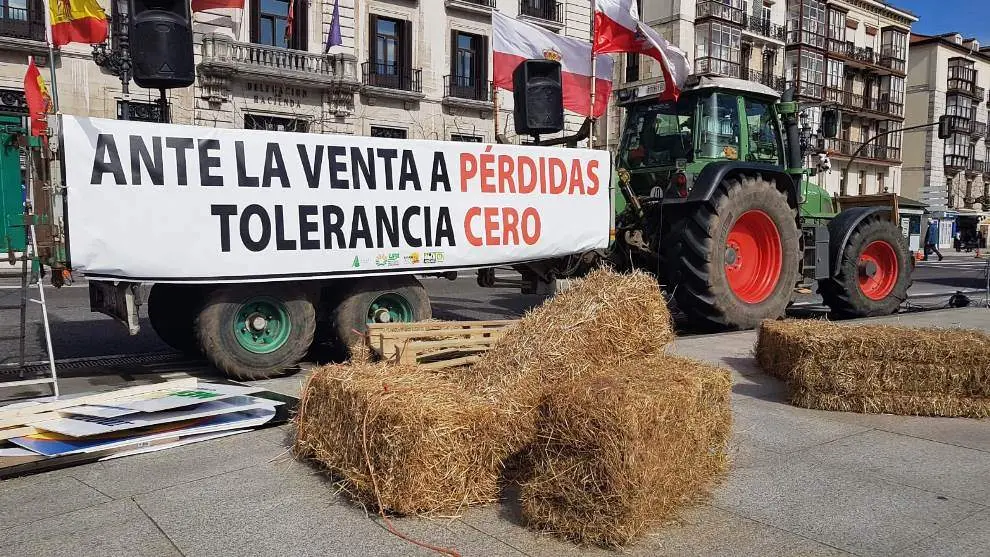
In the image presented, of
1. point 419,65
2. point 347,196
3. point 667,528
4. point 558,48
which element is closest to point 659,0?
point 419,65

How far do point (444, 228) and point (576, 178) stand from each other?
1717mm

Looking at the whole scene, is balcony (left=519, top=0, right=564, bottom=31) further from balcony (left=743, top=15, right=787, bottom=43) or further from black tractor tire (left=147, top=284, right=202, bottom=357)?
black tractor tire (left=147, top=284, right=202, bottom=357)

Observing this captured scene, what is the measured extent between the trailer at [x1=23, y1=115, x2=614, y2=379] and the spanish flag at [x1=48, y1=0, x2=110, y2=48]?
8.76 feet

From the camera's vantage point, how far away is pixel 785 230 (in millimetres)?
9008

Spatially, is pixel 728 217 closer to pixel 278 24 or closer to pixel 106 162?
pixel 106 162

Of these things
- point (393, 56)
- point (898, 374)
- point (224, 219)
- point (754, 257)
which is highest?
point (393, 56)

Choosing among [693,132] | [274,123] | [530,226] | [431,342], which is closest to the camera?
[431,342]

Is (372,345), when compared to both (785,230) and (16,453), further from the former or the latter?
(785,230)

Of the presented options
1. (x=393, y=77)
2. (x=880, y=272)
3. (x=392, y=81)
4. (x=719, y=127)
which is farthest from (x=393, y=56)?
(x=880, y=272)

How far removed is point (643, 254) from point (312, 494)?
6037mm

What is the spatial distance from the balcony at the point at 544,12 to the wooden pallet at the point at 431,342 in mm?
26684

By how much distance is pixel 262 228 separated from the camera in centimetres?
590

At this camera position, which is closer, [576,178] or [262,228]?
[262,228]

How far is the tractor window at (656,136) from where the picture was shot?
905 cm
